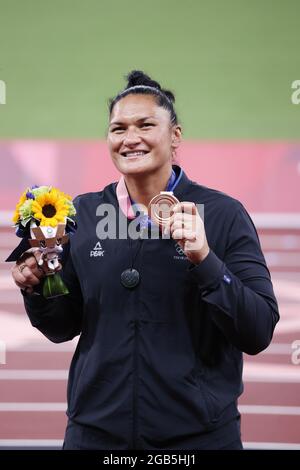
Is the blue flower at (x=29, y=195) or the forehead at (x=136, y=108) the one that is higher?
the forehead at (x=136, y=108)

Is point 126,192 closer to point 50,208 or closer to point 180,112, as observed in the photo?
point 50,208

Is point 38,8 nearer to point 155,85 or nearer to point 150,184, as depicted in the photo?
point 155,85

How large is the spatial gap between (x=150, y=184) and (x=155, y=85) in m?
0.25

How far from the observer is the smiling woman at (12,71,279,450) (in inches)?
48.6

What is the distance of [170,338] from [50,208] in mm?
393

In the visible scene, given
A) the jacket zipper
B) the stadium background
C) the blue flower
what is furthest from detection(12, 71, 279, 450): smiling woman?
the stadium background

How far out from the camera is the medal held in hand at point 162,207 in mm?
1278

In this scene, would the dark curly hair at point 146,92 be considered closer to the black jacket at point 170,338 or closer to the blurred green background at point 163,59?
the black jacket at point 170,338

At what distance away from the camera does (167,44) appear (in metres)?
2.42

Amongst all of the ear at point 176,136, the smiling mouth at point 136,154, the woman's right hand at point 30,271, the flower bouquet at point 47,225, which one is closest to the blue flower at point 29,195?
the flower bouquet at point 47,225

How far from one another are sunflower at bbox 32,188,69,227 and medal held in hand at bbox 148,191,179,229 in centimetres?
22

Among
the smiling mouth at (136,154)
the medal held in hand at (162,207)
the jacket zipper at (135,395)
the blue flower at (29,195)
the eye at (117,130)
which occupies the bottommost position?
the jacket zipper at (135,395)

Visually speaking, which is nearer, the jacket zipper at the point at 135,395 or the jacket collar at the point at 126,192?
the jacket zipper at the point at 135,395

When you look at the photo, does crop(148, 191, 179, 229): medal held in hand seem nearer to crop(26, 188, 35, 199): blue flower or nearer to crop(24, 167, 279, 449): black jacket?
crop(24, 167, 279, 449): black jacket
